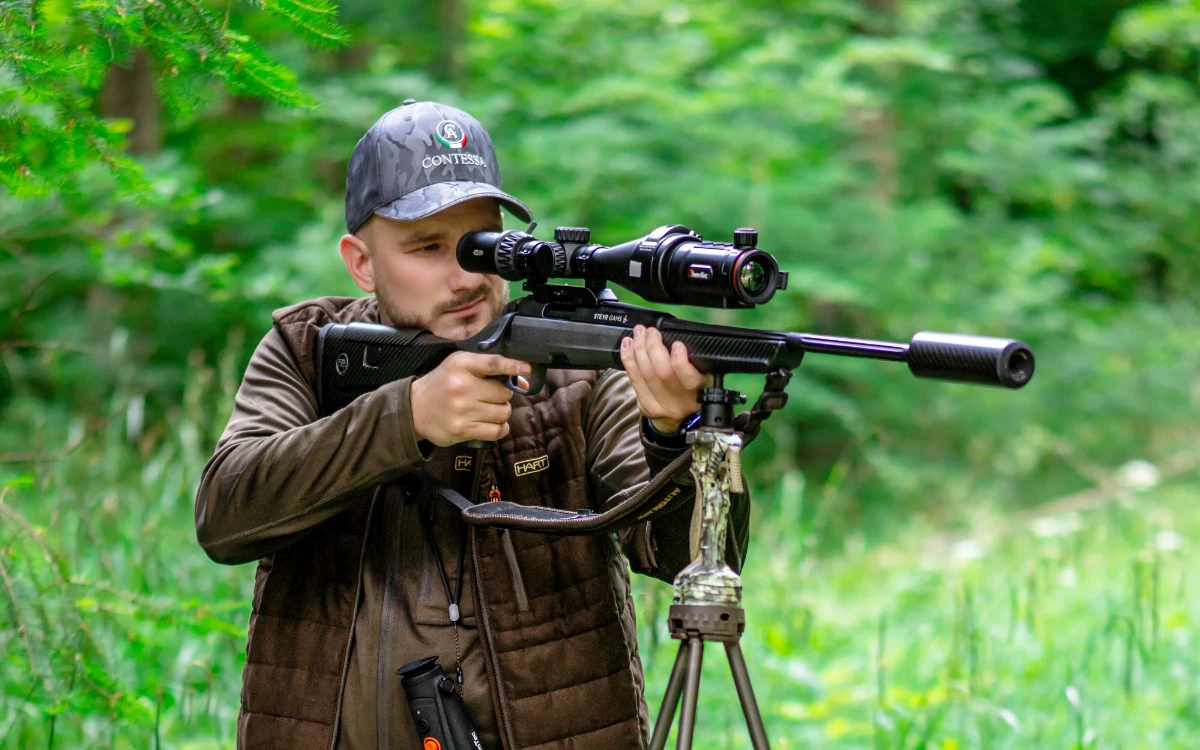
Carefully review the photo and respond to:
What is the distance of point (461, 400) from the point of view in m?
2.32

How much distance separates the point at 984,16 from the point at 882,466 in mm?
4847

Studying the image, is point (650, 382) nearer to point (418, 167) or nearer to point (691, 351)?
point (691, 351)

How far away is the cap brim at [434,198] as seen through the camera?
2594 mm

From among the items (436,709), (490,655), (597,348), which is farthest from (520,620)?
(597,348)

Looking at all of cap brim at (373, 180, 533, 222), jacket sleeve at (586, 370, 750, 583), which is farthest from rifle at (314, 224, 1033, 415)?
jacket sleeve at (586, 370, 750, 583)

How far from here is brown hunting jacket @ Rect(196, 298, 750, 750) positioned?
2.41 meters

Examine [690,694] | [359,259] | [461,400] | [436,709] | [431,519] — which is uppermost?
[359,259]

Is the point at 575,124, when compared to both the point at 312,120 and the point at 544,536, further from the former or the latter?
the point at 544,536

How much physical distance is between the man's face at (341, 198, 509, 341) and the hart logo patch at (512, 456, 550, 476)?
326 mm

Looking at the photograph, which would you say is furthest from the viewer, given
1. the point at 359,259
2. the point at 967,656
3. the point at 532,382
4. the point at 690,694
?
the point at 967,656

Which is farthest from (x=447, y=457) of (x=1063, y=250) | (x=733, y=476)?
(x=1063, y=250)

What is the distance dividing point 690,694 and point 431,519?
878 millimetres

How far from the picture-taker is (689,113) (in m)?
7.60

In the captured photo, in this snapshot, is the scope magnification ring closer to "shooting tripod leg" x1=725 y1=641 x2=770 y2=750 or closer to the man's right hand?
the man's right hand
